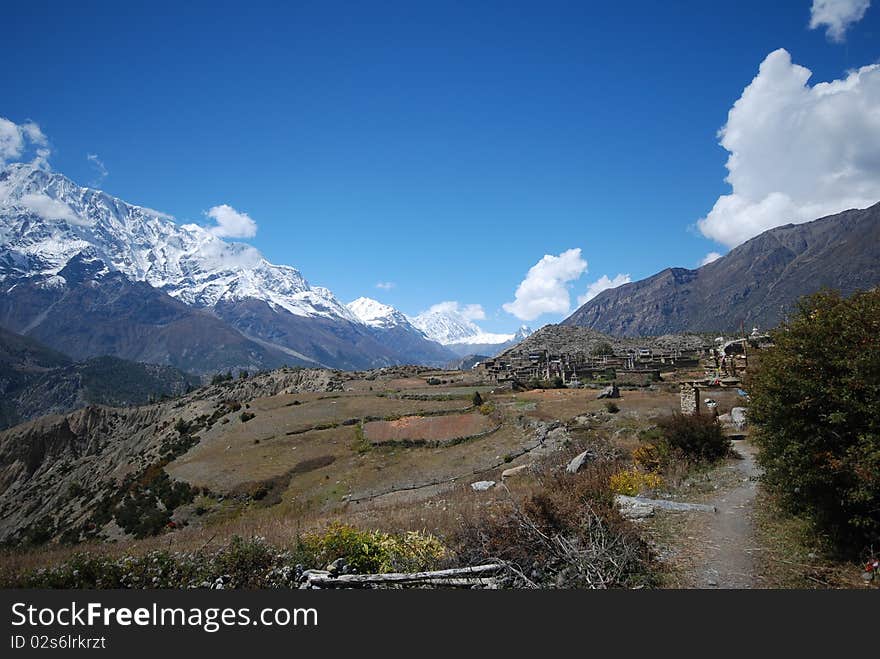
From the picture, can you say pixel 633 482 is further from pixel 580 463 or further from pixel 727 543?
pixel 727 543

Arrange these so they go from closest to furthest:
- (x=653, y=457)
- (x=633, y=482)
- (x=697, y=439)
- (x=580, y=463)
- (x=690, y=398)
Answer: (x=633, y=482) → (x=697, y=439) → (x=653, y=457) → (x=580, y=463) → (x=690, y=398)

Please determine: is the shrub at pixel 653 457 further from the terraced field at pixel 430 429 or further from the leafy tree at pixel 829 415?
the terraced field at pixel 430 429

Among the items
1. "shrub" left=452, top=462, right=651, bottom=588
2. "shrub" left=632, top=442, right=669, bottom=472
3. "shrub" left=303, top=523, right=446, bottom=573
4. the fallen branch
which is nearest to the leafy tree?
"shrub" left=452, top=462, right=651, bottom=588

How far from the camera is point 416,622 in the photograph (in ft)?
19.7

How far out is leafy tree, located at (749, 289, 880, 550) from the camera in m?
6.94

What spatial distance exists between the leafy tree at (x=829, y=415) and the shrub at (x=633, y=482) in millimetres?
5497

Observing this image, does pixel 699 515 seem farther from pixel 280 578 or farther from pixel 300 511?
pixel 300 511

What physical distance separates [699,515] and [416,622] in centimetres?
847

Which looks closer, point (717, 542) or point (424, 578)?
point (424, 578)

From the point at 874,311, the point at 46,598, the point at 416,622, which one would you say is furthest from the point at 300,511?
the point at 874,311

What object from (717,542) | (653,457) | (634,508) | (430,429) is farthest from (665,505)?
(430,429)

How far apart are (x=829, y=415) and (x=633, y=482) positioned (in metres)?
7.98

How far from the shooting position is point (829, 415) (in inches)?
288

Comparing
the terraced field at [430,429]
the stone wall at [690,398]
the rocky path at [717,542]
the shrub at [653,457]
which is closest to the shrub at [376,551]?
the rocky path at [717,542]
